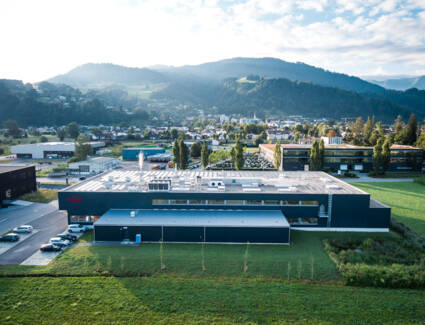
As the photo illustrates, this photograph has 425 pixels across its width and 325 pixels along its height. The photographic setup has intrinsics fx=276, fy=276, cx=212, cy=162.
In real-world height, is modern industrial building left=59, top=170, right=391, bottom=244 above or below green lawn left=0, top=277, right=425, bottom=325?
above

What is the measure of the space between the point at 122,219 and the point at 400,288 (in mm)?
24074

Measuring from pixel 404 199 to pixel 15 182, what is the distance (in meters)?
57.8

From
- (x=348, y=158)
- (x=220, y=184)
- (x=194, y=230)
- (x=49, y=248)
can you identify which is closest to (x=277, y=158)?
(x=348, y=158)

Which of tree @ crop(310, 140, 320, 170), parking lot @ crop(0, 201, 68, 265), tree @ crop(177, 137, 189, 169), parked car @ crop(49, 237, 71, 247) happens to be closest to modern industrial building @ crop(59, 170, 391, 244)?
parking lot @ crop(0, 201, 68, 265)

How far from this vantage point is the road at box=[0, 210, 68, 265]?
23.5 m

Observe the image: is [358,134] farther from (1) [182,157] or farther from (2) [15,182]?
(2) [15,182]

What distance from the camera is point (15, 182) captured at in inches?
1575

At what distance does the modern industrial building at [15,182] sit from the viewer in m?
37.8

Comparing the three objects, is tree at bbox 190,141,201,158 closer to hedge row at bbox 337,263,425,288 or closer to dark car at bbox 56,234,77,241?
dark car at bbox 56,234,77,241

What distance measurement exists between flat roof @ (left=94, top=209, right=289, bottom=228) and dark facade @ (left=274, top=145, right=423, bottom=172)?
115 feet

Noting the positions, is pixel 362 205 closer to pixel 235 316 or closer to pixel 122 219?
pixel 235 316

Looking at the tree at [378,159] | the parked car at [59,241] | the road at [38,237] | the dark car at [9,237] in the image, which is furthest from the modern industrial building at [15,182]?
the tree at [378,159]

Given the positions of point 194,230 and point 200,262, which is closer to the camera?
point 200,262

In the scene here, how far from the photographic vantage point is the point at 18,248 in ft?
82.7
